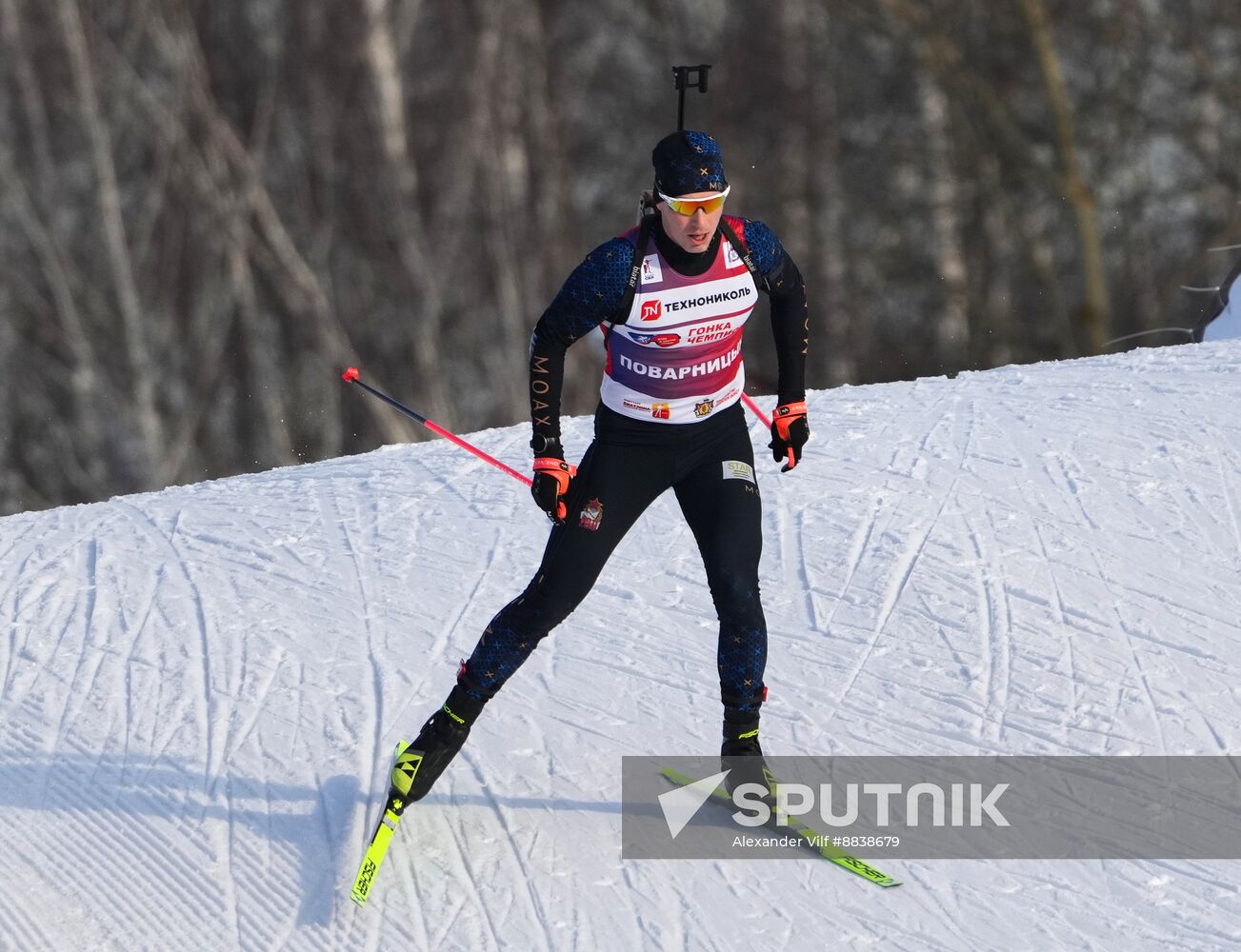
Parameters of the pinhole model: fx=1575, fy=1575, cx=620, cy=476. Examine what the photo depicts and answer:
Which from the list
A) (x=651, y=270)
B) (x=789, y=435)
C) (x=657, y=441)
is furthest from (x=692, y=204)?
(x=789, y=435)

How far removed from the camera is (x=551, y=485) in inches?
143

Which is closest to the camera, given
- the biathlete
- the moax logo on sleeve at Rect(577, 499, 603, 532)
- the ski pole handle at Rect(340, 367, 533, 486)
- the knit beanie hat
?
the knit beanie hat

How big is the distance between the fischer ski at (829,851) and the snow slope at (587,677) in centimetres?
3

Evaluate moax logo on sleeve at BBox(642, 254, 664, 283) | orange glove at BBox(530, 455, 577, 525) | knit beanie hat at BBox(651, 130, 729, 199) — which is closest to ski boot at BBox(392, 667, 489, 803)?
orange glove at BBox(530, 455, 577, 525)

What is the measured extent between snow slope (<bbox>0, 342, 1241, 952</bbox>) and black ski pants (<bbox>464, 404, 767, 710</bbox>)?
1.66 ft

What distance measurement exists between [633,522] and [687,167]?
832mm

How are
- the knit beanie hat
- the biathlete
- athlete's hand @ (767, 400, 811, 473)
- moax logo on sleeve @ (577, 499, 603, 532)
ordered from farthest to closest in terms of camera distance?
1. athlete's hand @ (767, 400, 811, 473)
2. moax logo on sleeve @ (577, 499, 603, 532)
3. the biathlete
4. the knit beanie hat

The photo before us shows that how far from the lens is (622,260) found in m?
3.53

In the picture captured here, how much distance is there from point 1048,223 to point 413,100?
329 inches

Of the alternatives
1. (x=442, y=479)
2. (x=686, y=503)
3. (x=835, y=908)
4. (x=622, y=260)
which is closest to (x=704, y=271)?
(x=622, y=260)

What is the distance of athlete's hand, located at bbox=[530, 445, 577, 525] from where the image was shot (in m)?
3.62

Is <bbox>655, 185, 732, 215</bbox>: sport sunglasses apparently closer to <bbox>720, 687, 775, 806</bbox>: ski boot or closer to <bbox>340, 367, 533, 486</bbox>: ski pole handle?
<bbox>340, 367, 533, 486</bbox>: ski pole handle

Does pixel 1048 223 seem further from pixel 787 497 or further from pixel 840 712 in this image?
pixel 840 712
